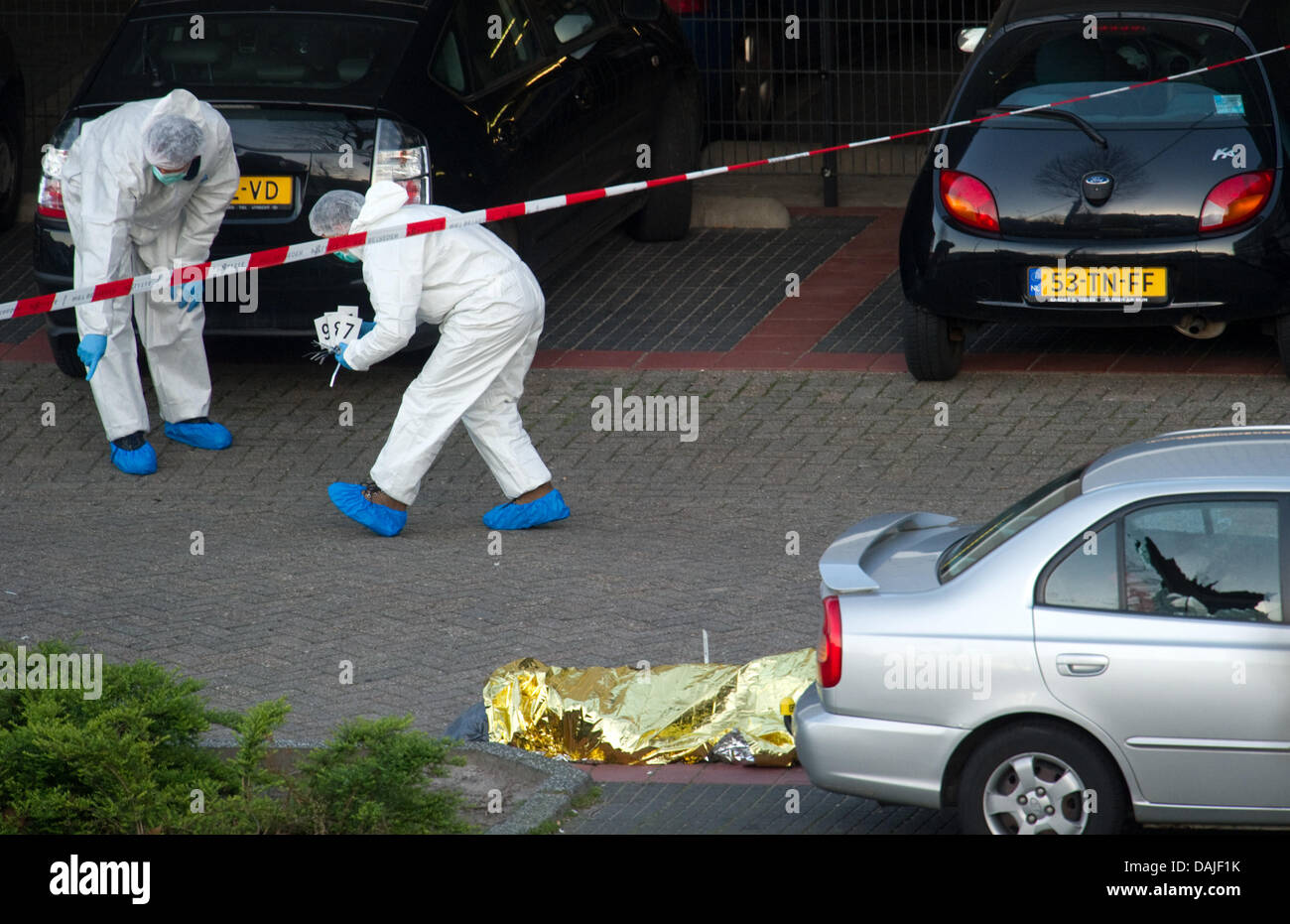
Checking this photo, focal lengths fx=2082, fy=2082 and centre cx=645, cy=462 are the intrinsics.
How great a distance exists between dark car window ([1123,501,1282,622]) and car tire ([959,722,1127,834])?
420mm

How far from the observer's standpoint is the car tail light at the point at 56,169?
33.4ft

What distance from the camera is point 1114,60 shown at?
10.4 meters

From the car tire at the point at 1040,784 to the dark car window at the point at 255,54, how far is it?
18.8 feet

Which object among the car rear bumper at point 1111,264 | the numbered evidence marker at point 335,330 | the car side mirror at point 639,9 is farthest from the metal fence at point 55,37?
the car rear bumper at point 1111,264

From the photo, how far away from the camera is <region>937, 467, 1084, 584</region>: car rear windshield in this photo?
5828mm

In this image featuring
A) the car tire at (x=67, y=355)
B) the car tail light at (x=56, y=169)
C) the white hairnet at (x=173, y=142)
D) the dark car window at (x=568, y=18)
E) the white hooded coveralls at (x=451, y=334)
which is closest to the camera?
the white hooded coveralls at (x=451, y=334)

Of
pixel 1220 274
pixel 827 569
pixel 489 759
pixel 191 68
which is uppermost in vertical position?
pixel 191 68

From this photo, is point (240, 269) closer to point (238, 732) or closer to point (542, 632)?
point (542, 632)

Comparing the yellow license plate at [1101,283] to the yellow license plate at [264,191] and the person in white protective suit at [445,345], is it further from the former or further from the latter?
the yellow license plate at [264,191]

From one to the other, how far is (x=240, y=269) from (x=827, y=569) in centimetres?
460

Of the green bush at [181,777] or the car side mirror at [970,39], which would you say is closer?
the green bush at [181,777]

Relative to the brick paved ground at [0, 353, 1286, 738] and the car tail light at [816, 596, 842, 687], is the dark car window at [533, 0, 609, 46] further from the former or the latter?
the car tail light at [816, 596, 842, 687]

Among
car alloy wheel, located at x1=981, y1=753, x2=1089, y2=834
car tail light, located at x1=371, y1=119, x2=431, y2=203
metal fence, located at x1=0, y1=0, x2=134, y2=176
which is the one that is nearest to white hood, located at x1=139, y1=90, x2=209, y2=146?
car tail light, located at x1=371, y1=119, x2=431, y2=203

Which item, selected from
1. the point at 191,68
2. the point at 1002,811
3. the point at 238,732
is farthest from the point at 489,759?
the point at 191,68
